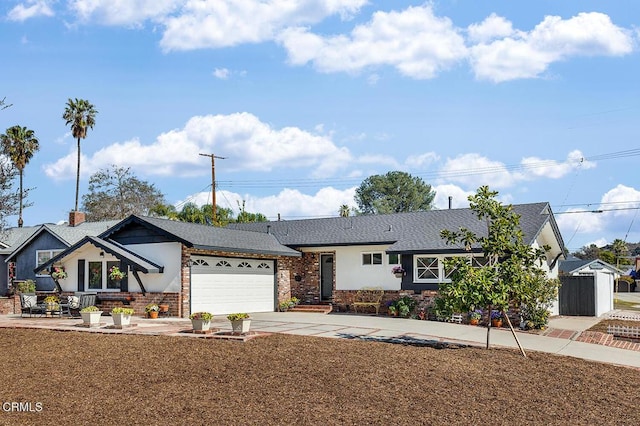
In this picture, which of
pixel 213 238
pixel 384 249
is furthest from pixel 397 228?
pixel 213 238

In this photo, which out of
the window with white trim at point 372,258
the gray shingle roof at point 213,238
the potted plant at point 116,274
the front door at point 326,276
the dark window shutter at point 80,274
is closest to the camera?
the gray shingle roof at point 213,238

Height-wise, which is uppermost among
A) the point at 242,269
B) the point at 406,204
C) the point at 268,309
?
the point at 406,204

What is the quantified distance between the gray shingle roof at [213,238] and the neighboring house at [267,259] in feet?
0.18

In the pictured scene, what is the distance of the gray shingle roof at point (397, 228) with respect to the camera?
71.2 feet

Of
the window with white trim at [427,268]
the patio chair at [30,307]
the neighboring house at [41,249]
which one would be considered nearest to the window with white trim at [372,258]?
the window with white trim at [427,268]

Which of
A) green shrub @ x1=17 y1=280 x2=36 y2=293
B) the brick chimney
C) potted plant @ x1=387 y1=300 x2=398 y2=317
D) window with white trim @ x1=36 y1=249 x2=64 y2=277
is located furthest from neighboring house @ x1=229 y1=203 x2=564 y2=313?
the brick chimney

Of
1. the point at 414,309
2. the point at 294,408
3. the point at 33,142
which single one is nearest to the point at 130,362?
the point at 294,408

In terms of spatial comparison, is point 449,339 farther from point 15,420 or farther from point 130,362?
point 15,420

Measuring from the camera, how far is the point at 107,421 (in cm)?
739

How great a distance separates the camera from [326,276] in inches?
1016

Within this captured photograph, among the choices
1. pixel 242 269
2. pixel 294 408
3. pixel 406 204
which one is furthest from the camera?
pixel 406 204

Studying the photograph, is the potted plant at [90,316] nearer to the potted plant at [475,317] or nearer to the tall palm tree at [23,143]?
the potted plant at [475,317]

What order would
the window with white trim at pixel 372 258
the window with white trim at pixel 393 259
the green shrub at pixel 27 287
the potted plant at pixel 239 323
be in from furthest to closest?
the green shrub at pixel 27 287
the window with white trim at pixel 372 258
the window with white trim at pixel 393 259
the potted plant at pixel 239 323

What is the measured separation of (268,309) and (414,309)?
6454 mm
